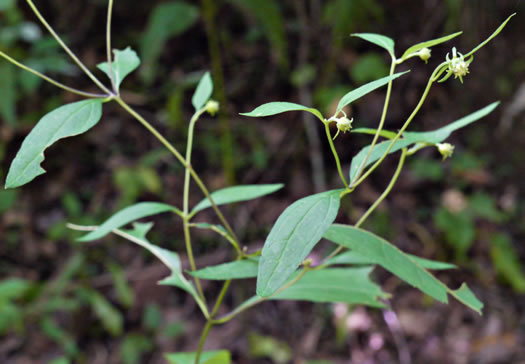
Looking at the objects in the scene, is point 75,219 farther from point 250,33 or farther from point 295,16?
point 295,16

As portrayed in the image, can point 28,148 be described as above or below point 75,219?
above

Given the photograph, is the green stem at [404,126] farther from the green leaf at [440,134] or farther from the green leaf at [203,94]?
the green leaf at [203,94]

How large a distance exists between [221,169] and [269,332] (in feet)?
3.09

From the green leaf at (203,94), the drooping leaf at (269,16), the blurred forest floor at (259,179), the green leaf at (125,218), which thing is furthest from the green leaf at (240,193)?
the drooping leaf at (269,16)

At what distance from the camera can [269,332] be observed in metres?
2.25

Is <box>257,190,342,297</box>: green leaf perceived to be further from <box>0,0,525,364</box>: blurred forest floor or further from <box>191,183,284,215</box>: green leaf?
<box>0,0,525,364</box>: blurred forest floor

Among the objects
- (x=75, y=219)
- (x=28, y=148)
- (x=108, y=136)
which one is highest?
(x=28, y=148)

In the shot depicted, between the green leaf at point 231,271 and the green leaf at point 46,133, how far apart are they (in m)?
0.26

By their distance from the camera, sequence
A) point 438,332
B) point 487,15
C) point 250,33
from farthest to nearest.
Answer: point 250,33
point 487,15
point 438,332

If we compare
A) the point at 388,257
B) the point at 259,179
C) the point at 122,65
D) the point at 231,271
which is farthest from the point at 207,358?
the point at 259,179

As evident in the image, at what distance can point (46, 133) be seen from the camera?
0.67 meters

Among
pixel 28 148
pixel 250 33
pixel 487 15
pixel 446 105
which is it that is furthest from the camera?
pixel 250 33

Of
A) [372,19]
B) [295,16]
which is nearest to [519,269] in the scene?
[372,19]

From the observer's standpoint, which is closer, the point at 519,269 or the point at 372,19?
the point at 519,269
